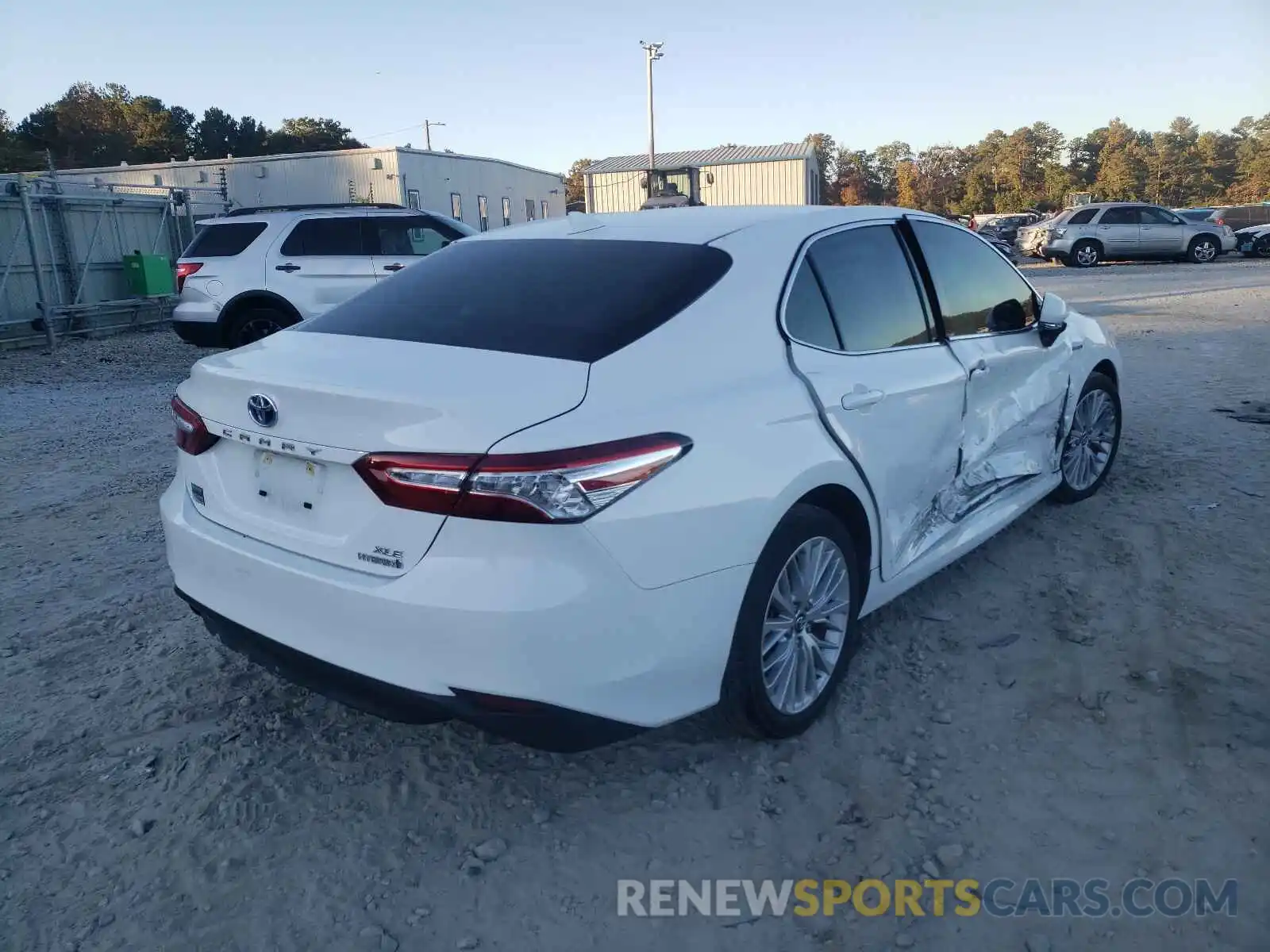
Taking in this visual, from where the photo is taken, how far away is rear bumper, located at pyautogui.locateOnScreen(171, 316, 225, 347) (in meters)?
10.6

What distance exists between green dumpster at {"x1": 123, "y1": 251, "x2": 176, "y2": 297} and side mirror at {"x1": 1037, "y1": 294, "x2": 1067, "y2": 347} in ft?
53.2

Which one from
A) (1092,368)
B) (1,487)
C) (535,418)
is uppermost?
(535,418)

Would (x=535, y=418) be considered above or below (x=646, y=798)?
above

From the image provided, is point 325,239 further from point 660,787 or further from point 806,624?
point 660,787

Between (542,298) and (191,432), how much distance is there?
1.16m

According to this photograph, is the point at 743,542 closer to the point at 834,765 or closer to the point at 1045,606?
the point at 834,765

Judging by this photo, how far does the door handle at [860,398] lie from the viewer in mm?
3115

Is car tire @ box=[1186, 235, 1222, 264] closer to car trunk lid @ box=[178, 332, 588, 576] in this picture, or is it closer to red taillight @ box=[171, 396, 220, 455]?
car trunk lid @ box=[178, 332, 588, 576]

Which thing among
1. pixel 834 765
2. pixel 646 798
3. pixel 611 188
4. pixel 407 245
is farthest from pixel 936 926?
pixel 611 188

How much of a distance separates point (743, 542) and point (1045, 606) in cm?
208

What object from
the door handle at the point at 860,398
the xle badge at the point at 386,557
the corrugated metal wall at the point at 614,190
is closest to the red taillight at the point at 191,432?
the xle badge at the point at 386,557

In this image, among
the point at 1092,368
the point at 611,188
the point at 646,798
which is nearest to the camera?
the point at 646,798

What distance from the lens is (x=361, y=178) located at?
102 ft

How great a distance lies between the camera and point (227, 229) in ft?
35.7
